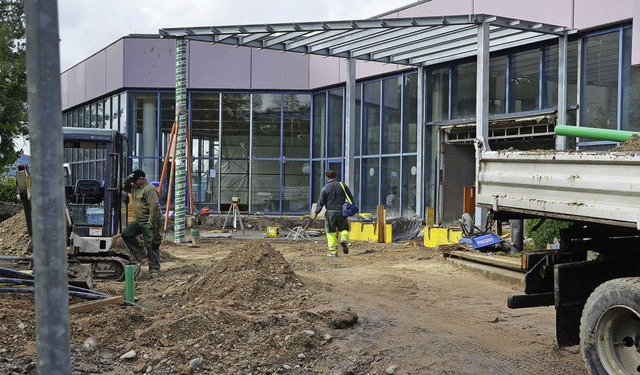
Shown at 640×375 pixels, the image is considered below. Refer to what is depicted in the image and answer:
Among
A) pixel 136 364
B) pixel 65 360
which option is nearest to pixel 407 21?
pixel 136 364

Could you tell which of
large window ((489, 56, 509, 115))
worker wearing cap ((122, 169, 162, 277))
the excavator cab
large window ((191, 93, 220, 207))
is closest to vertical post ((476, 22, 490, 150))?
large window ((489, 56, 509, 115))

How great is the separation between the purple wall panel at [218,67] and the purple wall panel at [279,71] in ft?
0.95

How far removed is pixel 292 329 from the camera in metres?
7.40

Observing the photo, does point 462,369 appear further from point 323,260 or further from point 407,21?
point 407,21

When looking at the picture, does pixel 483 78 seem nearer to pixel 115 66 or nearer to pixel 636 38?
pixel 636 38

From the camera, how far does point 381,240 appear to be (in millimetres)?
18188

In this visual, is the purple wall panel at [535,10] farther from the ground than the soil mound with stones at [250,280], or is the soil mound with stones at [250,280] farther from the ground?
the purple wall panel at [535,10]

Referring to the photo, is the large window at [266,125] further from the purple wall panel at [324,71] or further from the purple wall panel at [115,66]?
the purple wall panel at [115,66]

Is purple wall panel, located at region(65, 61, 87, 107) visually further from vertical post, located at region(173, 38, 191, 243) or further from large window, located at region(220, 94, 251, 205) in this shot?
vertical post, located at region(173, 38, 191, 243)

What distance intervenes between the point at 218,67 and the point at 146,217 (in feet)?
44.2

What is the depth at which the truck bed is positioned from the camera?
4.64 meters

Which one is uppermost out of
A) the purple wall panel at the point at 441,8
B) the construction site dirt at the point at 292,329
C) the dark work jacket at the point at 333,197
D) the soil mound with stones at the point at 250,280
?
the purple wall panel at the point at 441,8

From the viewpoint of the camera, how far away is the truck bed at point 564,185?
464 cm

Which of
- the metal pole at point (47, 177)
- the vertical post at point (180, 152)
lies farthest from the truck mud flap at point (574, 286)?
the vertical post at point (180, 152)
